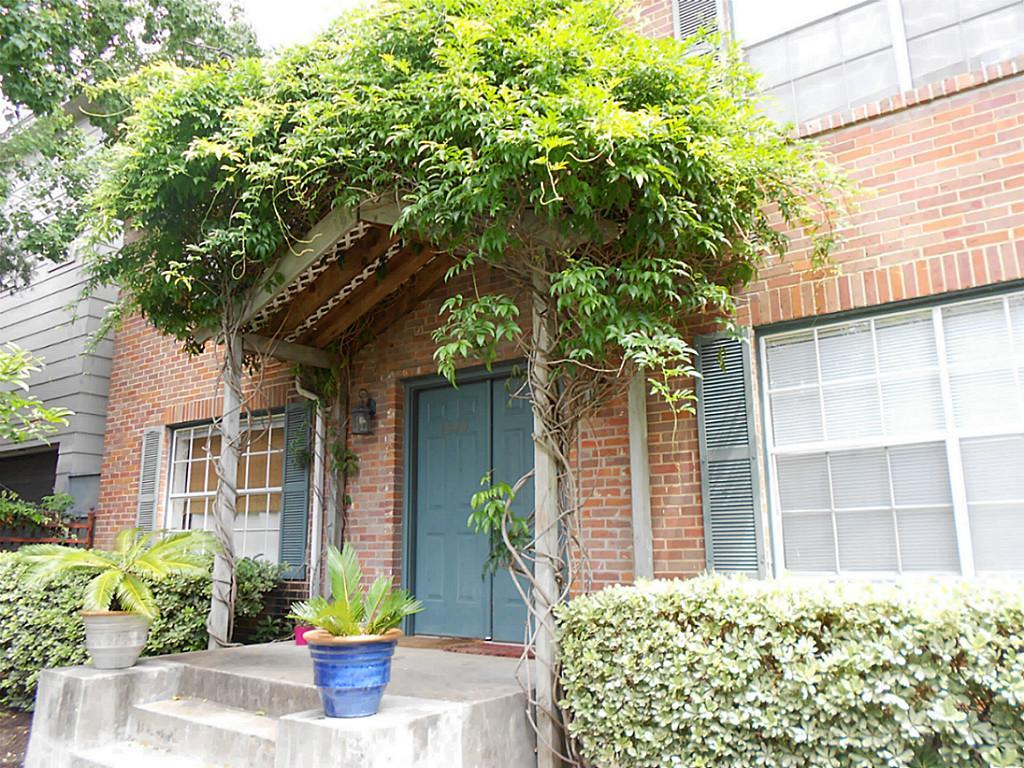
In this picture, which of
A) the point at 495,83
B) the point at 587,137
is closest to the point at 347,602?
the point at 587,137

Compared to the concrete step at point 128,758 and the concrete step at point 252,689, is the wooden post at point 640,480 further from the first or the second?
the concrete step at point 128,758

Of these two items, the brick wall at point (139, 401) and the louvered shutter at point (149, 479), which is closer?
the brick wall at point (139, 401)

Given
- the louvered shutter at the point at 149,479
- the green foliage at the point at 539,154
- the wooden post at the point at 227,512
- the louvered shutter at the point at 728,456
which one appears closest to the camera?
the green foliage at the point at 539,154

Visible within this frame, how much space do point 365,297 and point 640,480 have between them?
2722 millimetres

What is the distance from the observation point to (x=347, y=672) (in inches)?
127

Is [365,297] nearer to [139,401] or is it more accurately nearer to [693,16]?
[693,16]

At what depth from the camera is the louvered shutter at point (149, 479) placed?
7832 mm

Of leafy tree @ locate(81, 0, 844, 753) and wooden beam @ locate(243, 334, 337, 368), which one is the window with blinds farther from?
wooden beam @ locate(243, 334, 337, 368)

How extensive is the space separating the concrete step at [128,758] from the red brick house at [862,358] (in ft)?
7.20

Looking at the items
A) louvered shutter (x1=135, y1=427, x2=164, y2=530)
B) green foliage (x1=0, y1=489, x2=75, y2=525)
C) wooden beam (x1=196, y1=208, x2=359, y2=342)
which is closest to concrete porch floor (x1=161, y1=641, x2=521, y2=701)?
wooden beam (x1=196, y1=208, x2=359, y2=342)

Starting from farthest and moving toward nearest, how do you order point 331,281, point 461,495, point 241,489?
point 241,489 < point 461,495 < point 331,281

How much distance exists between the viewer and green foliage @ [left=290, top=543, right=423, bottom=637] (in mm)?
3270

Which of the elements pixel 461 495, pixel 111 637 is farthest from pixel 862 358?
pixel 111 637

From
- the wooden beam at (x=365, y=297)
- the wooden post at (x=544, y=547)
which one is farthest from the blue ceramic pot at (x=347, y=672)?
the wooden beam at (x=365, y=297)
